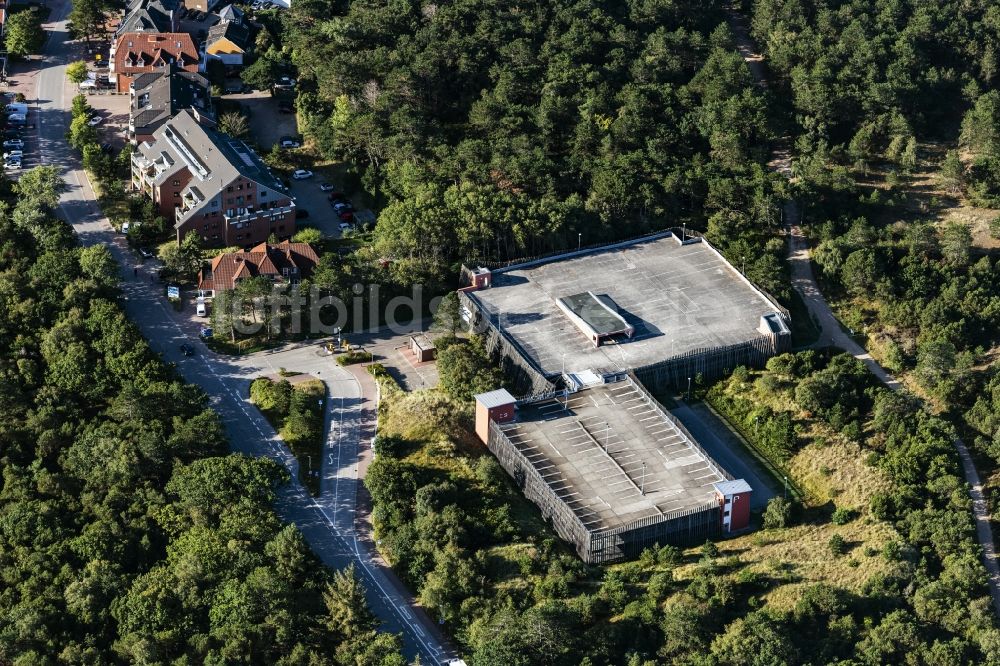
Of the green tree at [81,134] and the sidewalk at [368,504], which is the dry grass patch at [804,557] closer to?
the sidewalk at [368,504]

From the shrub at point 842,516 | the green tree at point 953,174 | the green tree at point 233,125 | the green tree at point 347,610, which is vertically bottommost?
the green tree at point 347,610

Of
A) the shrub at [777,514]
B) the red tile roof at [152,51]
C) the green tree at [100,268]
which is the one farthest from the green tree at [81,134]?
the shrub at [777,514]

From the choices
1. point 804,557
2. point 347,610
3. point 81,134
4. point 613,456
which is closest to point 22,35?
point 81,134

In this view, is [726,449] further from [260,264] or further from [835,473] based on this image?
[260,264]

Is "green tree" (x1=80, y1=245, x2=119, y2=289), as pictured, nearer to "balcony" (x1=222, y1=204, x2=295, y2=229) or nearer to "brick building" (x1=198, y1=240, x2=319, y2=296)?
"brick building" (x1=198, y1=240, x2=319, y2=296)

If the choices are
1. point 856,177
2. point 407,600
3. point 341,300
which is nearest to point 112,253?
point 341,300
